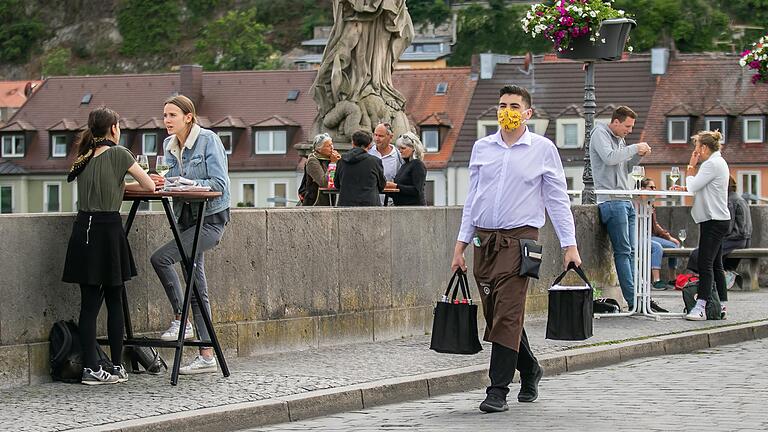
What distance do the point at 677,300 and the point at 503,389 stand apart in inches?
383

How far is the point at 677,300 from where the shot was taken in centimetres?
2025

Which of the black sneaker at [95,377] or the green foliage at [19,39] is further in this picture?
the green foliage at [19,39]

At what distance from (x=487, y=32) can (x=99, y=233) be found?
136 m

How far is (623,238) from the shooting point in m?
17.0

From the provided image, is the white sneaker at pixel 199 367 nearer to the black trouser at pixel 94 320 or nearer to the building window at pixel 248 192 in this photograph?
the black trouser at pixel 94 320

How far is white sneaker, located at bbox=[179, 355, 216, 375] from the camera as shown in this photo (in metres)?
11.9

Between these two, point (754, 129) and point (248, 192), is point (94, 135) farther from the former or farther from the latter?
point (248, 192)

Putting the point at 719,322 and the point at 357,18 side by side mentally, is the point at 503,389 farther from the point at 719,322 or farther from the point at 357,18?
the point at 357,18

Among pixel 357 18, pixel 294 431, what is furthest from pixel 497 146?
pixel 357 18

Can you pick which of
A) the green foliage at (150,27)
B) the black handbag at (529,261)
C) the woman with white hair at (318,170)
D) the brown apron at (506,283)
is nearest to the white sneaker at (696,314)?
the woman with white hair at (318,170)

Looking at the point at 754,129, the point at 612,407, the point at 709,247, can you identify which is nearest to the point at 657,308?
the point at 709,247

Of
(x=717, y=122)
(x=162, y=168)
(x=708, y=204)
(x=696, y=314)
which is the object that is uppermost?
(x=717, y=122)

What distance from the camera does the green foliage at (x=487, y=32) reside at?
141 m

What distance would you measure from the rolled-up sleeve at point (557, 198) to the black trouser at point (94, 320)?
274 cm
